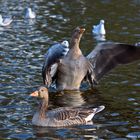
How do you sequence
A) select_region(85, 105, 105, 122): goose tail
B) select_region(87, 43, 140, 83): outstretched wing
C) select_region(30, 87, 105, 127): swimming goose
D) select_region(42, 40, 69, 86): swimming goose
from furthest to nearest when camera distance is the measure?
select_region(87, 43, 140, 83): outstretched wing < select_region(42, 40, 69, 86): swimming goose < select_region(85, 105, 105, 122): goose tail < select_region(30, 87, 105, 127): swimming goose

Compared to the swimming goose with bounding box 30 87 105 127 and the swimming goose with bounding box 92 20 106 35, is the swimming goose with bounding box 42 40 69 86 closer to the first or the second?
the swimming goose with bounding box 30 87 105 127

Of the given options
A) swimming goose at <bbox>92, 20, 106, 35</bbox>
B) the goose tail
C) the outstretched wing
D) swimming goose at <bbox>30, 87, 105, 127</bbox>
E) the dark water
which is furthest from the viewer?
swimming goose at <bbox>92, 20, 106, 35</bbox>

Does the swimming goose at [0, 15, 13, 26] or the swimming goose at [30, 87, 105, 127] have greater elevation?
the swimming goose at [0, 15, 13, 26]

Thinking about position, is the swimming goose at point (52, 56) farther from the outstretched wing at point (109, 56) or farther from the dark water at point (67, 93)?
the outstretched wing at point (109, 56)

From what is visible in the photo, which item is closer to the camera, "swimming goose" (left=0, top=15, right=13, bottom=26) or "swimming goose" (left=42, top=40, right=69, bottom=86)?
"swimming goose" (left=42, top=40, right=69, bottom=86)

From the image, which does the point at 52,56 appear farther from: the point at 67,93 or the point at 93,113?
the point at 93,113

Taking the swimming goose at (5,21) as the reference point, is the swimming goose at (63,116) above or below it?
below

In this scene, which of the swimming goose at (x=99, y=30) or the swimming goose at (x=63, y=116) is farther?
the swimming goose at (x=99, y=30)

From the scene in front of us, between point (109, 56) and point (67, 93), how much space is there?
1660mm

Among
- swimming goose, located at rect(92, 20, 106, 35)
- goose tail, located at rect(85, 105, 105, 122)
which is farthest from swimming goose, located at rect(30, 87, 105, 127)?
swimming goose, located at rect(92, 20, 106, 35)

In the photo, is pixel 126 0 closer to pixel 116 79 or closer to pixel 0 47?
pixel 0 47

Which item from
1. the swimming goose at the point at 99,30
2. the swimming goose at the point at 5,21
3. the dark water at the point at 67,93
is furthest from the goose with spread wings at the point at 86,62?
the swimming goose at the point at 5,21

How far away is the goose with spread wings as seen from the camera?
16.9 metres

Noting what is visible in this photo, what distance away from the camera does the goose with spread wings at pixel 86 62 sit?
664 inches
